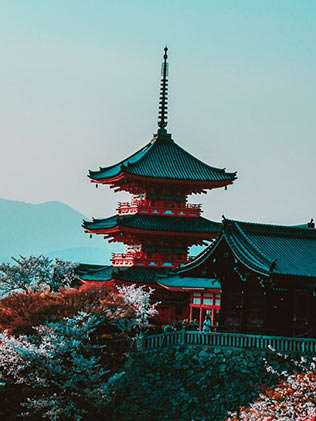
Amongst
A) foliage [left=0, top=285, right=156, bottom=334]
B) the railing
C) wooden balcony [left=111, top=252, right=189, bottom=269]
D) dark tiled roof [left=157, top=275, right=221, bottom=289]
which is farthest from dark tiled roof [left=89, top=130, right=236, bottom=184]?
Answer: the railing

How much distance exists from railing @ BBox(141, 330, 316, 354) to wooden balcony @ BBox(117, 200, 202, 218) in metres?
18.9

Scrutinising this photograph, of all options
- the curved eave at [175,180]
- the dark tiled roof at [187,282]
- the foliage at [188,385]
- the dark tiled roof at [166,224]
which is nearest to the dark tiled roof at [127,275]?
the dark tiled roof at [187,282]

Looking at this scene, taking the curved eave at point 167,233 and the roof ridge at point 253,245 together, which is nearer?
the roof ridge at point 253,245

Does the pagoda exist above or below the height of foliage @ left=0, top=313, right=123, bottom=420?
above

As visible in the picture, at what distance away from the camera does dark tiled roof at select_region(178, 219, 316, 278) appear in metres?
37.9

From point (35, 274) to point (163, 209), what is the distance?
11.4 metres

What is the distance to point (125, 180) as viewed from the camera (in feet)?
192

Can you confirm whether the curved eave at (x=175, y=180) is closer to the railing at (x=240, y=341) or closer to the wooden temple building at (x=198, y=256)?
the wooden temple building at (x=198, y=256)

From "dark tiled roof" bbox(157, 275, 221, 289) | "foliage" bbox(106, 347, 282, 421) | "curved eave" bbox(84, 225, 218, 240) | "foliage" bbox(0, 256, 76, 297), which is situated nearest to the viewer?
"foliage" bbox(106, 347, 282, 421)

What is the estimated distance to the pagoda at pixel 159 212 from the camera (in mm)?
56719

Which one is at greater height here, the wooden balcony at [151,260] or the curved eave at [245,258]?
the wooden balcony at [151,260]

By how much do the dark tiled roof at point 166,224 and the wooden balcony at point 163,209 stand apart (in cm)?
29

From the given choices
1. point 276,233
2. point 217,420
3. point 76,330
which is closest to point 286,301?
point 276,233

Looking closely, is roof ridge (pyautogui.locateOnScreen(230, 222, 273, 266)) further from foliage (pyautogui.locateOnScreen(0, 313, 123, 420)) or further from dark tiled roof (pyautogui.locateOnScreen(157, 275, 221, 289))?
foliage (pyautogui.locateOnScreen(0, 313, 123, 420))
